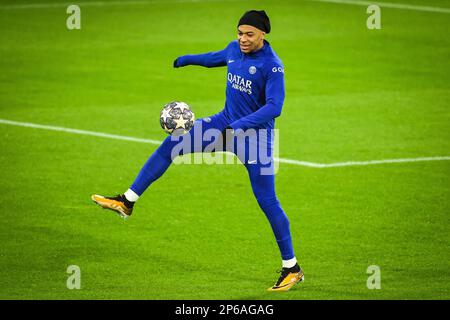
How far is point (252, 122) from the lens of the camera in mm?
10484

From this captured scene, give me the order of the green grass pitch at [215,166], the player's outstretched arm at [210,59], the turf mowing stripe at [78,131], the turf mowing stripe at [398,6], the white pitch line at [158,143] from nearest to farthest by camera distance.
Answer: the player's outstretched arm at [210,59] → the green grass pitch at [215,166] → the white pitch line at [158,143] → the turf mowing stripe at [78,131] → the turf mowing stripe at [398,6]

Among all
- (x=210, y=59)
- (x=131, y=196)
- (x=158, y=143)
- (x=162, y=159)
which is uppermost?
(x=158, y=143)

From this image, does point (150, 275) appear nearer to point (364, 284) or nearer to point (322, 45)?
point (364, 284)

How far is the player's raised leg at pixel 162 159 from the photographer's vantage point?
10984mm

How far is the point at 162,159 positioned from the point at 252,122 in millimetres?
1108

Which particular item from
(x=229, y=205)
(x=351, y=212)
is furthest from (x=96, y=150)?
(x=351, y=212)

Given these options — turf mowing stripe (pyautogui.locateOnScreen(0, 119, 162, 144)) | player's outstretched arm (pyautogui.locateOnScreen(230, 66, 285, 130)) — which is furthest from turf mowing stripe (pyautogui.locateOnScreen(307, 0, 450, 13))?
player's outstretched arm (pyautogui.locateOnScreen(230, 66, 285, 130))

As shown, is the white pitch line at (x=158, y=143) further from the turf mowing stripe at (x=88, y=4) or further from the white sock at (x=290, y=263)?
the turf mowing stripe at (x=88, y=4)

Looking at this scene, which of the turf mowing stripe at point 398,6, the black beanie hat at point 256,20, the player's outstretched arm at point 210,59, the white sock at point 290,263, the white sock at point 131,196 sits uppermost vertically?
the turf mowing stripe at point 398,6

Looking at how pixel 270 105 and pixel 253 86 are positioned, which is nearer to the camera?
pixel 270 105

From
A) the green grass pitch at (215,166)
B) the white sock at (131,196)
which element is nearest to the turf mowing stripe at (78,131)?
the green grass pitch at (215,166)

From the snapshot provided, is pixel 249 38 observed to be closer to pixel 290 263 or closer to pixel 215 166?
pixel 290 263

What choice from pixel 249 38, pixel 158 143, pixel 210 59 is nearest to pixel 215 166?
pixel 158 143

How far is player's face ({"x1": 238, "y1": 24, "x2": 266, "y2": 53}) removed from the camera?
1064 cm
